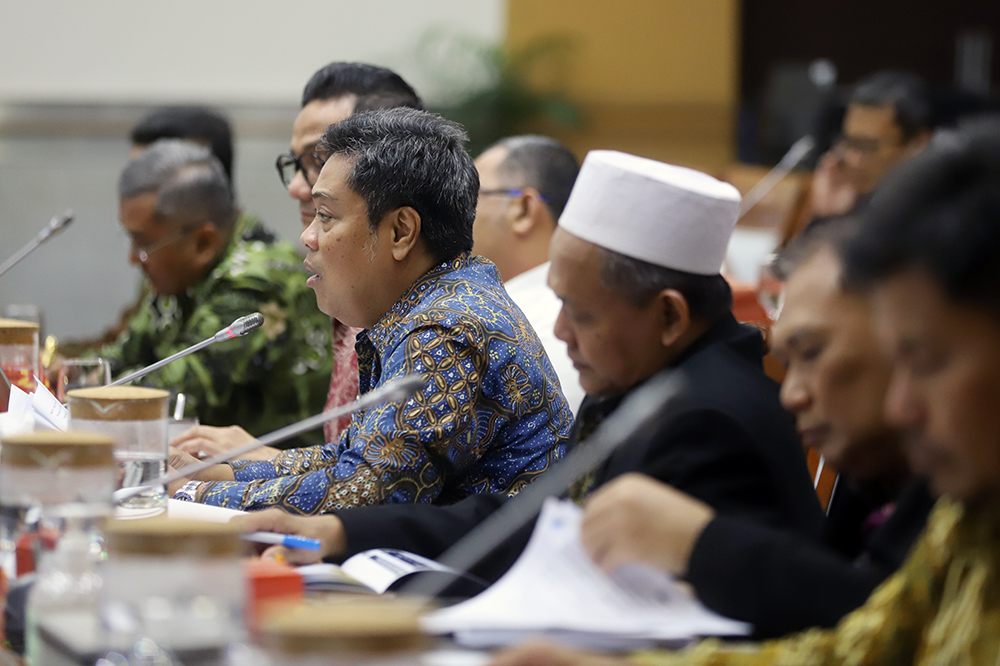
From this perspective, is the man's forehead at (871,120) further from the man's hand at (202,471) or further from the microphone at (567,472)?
the man's hand at (202,471)

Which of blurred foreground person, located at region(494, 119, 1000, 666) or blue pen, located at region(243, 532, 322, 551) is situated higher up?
blurred foreground person, located at region(494, 119, 1000, 666)

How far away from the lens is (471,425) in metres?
1.74

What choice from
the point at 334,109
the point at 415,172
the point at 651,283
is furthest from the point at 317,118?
the point at 651,283

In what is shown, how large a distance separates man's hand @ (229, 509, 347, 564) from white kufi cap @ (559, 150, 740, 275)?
0.48 metres

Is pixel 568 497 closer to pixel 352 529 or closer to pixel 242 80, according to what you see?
pixel 352 529

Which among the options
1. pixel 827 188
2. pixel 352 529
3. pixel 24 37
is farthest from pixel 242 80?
pixel 352 529

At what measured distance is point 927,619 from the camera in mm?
988

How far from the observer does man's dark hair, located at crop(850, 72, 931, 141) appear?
357 centimetres

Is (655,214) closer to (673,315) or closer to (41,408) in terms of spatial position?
(673,315)

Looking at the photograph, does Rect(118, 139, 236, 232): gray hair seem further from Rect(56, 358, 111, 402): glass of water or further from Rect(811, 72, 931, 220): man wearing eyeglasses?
Rect(811, 72, 931, 220): man wearing eyeglasses

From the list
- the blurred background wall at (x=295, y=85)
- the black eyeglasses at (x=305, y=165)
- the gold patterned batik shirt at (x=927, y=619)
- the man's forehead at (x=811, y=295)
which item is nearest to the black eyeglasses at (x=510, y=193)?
the black eyeglasses at (x=305, y=165)

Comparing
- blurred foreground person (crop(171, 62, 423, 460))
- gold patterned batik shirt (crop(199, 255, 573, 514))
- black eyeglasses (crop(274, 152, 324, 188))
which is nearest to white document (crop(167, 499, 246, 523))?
gold patterned batik shirt (crop(199, 255, 573, 514))

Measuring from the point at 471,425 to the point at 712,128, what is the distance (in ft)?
17.6

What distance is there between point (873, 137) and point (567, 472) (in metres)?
2.83
